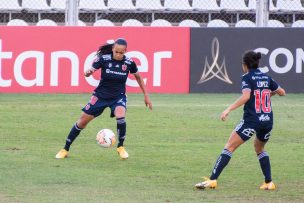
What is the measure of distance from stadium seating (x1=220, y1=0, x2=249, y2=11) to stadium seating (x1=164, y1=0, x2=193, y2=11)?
968 millimetres

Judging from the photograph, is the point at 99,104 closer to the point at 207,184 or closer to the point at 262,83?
the point at 207,184

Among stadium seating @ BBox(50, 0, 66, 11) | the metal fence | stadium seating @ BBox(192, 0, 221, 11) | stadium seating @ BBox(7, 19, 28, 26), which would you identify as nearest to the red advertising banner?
stadium seating @ BBox(7, 19, 28, 26)

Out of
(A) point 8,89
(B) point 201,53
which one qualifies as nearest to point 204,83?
(B) point 201,53

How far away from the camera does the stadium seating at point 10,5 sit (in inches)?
925

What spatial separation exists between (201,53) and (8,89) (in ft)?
16.3

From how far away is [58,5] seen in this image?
23.8 metres

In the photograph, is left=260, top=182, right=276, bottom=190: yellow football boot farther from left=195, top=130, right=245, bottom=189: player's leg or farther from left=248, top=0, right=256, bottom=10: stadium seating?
left=248, top=0, right=256, bottom=10: stadium seating

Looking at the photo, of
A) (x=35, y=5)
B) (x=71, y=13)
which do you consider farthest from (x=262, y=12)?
(x=35, y=5)

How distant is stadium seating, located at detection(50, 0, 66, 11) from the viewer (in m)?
23.7

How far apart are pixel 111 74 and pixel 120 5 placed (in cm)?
1243

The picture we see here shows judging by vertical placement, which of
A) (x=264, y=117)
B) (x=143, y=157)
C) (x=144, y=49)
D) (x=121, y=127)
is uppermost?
(x=264, y=117)

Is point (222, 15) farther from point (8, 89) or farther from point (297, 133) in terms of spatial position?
point (297, 133)

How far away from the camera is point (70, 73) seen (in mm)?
21578

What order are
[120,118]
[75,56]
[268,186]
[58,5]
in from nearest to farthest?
[268,186], [120,118], [75,56], [58,5]
